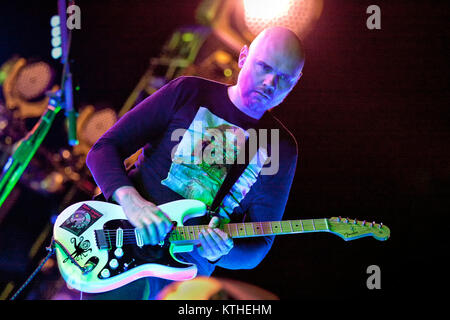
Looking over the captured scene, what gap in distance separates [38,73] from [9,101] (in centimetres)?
35

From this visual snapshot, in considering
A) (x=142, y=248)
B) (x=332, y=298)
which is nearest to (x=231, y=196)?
(x=142, y=248)

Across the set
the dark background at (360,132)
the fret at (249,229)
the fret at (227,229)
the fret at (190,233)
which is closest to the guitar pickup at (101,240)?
the fret at (190,233)

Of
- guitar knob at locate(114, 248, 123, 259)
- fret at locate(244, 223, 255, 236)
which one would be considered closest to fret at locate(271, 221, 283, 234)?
fret at locate(244, 223, 255, 236)

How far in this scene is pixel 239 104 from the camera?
2314 mm

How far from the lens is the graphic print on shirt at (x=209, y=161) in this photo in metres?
2.12

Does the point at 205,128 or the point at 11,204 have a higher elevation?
the point at 205,128

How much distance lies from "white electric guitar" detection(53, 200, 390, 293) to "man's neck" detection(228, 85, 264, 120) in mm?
675

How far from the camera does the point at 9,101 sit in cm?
316

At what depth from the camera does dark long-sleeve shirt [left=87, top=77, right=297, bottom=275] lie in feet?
6.93

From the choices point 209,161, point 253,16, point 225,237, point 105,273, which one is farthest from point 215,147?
point 253,16

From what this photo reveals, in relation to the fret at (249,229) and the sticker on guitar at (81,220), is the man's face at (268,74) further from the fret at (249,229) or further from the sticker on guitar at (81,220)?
the sticker on guitar at (81,220)

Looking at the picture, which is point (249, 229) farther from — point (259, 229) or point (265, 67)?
point (265, 67)

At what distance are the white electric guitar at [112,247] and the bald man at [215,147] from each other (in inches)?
4.2
